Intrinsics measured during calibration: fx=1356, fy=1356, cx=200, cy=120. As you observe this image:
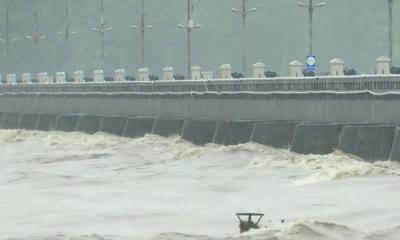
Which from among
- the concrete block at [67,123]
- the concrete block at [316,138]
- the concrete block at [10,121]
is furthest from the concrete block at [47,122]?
the concrete block at [316,138]

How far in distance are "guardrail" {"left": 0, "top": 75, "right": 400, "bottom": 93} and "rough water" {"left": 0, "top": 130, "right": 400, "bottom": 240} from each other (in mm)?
3112

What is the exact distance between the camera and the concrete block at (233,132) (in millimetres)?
47969

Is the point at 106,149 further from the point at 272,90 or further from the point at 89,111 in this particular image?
the point at 89,111

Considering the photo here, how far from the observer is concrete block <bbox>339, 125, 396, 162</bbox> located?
3716 centimetres

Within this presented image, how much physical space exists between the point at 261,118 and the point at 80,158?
748 centimetres

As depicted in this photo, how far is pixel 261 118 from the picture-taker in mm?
49594

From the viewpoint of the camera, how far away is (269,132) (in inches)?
1806

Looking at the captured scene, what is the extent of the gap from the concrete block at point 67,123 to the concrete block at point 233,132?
22.4 m

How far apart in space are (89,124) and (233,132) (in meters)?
21.2

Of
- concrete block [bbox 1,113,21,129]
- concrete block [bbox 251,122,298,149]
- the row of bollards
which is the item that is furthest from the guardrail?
the row of bollards

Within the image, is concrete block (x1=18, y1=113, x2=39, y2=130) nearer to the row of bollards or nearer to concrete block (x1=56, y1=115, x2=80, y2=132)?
concrete block (x1=56, y1=115, x2=80, y2=132)

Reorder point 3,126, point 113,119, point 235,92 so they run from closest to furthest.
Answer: point 235,92, point 113,119, point 3,126

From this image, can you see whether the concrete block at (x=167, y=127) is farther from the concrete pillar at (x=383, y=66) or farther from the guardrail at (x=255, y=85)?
the concrete pillar at (x=383, y=66)

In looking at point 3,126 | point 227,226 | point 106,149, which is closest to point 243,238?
point 227,226
